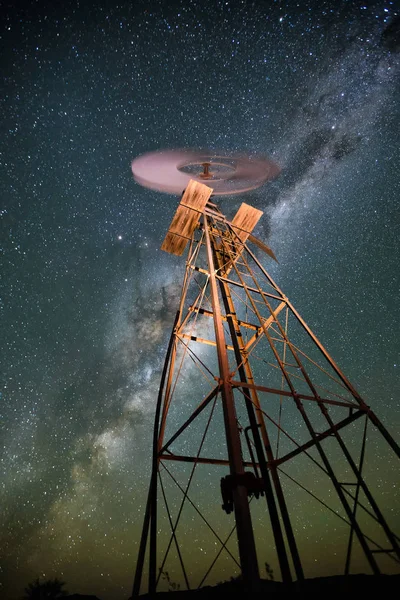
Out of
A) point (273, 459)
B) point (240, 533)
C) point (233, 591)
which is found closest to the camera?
point (240, 533)

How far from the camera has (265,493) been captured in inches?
241

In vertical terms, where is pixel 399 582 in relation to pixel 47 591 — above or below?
above

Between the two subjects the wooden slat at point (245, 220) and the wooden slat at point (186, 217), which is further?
the wooden slat at point (245, 220)

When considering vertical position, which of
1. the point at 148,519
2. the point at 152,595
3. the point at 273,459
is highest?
the point at 273,459

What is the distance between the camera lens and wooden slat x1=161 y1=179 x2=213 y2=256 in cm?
973

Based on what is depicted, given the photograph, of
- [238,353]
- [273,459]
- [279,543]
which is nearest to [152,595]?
[279,543]

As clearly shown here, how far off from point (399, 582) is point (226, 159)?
11.7 m

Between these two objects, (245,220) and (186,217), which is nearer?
(186,217)

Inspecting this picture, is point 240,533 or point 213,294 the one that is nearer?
point 240,533

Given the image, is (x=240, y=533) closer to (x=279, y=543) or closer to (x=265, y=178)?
(x=279, y=543)

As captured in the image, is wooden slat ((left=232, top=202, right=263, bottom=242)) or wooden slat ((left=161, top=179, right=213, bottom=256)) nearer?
wooden slat ((left=161, top=179, right=213, bottom=256))

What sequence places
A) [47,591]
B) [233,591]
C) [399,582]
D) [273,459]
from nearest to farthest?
[399,582] → [273,459] → [233,591] → [47,591]

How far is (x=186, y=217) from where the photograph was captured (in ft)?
33.3

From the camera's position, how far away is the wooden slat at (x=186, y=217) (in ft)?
31.9
